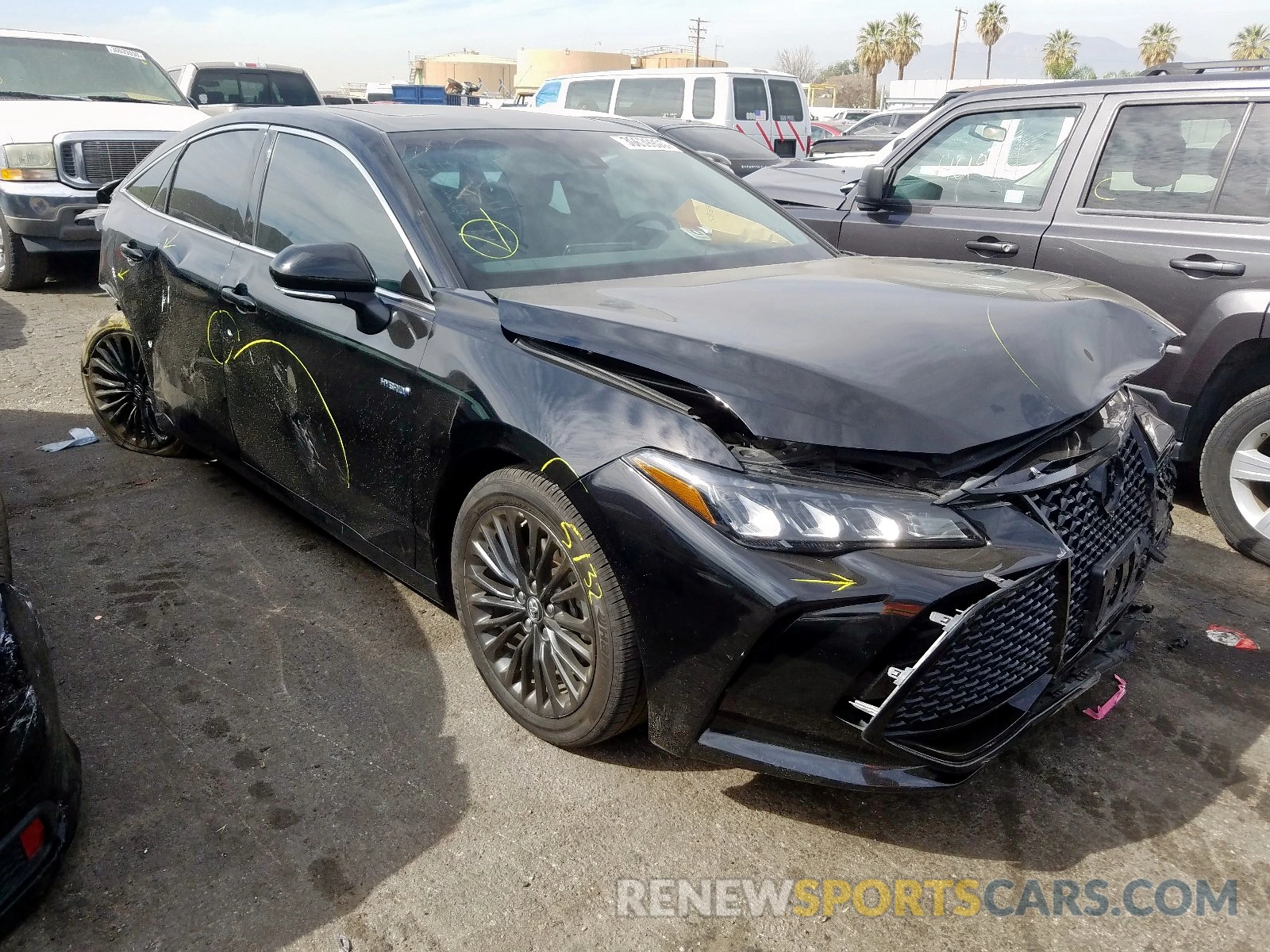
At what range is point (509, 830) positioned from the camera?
2.40m

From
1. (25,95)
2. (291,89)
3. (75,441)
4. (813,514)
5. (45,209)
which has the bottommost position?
(75,441)

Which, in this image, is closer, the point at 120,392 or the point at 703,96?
the point at 120,392

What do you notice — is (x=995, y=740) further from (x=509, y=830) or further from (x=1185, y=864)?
(x=509, y=830)

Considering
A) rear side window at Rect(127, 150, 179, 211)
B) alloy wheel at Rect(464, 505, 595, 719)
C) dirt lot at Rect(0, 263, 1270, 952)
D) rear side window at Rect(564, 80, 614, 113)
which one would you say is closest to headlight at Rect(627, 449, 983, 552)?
alloy wheel at Rect(464, 505, 595, 719)

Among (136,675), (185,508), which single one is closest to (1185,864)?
(136,675)

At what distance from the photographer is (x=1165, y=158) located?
13.8 ft

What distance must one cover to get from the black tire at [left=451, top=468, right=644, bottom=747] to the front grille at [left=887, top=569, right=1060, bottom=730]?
64cm

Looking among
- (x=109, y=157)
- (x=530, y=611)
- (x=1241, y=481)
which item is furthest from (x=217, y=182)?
(x=109, y=157)

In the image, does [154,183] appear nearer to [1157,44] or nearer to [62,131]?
[62,131]

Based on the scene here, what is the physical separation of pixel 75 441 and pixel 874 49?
6934 centimetres

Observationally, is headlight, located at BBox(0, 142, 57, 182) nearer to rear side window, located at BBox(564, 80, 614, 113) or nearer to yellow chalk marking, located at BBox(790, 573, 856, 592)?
rear side window, located at BBox(564, 80, 614, 113)

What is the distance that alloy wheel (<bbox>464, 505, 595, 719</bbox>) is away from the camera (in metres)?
2.46

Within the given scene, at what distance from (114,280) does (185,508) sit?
1.17m

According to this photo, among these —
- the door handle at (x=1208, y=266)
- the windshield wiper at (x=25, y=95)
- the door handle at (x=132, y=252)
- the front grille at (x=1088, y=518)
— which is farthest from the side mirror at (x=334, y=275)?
the windshield wiper at (x=25, y=95)
